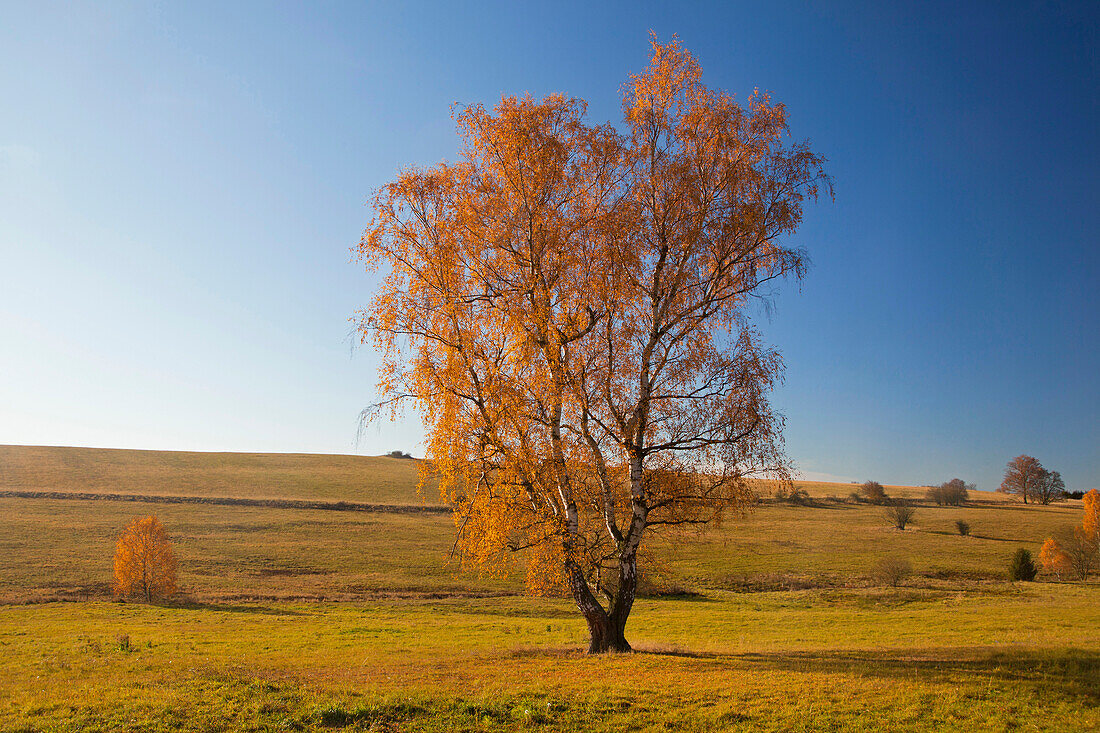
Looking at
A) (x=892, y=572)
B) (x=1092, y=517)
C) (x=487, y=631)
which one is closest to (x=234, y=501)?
(x=487, y=631)

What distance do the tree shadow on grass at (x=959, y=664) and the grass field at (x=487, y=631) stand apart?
97mm

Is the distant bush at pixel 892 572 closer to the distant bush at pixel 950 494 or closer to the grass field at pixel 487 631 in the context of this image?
the grass field at pixel 487 631

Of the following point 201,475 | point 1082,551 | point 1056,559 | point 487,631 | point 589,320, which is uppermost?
point 589,320

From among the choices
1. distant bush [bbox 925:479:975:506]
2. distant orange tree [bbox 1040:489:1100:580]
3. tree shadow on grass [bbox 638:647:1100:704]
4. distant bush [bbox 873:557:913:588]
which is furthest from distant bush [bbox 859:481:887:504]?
tree shadow on grass [bbox 638:647:1100:704]

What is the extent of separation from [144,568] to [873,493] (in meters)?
97.8

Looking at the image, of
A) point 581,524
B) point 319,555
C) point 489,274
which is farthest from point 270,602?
point 489,274

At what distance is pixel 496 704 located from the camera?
10344 millimetres

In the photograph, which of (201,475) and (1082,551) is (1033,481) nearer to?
(1082,551)

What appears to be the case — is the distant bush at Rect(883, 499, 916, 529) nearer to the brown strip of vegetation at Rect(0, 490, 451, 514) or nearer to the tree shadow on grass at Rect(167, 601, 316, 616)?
the brown strip of vegetation at Rect(0, 490, 451, 514)

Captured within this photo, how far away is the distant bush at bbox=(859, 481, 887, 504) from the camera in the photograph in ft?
309

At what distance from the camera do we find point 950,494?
9788 cm

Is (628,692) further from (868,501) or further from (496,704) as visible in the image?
(868,501)

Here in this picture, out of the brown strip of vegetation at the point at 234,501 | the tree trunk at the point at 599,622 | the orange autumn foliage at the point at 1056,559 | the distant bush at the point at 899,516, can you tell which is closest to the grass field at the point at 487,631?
the tree trunk at the point at 599,622

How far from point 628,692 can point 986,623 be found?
23403mm
